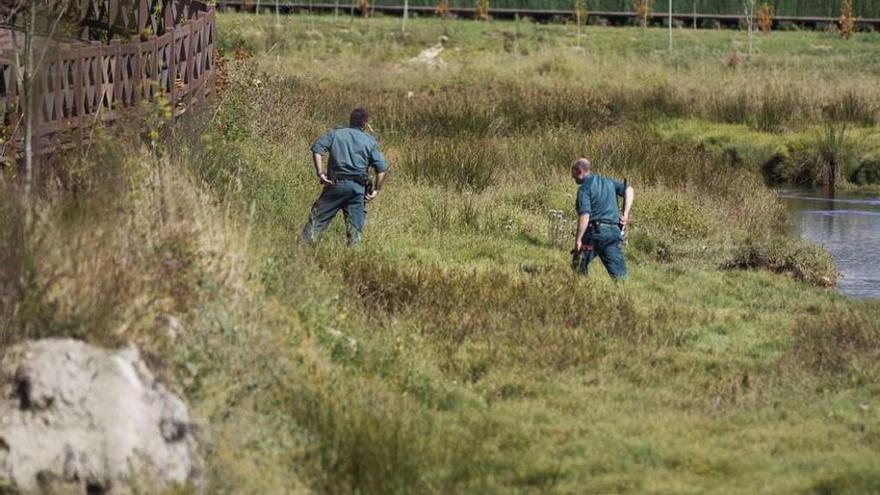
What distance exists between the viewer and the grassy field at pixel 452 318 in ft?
Answer: 31.2

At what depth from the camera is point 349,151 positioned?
16406 mm

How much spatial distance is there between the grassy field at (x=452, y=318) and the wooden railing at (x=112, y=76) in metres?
0.64

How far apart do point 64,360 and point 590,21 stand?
49862 millimetres

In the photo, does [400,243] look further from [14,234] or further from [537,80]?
[537,80]

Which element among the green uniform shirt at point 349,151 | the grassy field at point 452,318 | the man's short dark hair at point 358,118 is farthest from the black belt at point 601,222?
the man's short dark hair at point 358,118

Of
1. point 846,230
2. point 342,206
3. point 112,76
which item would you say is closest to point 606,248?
point 342,206

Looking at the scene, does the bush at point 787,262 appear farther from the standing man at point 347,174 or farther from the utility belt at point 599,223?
the standing man at point 347,174

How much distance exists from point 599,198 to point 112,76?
16.3ft

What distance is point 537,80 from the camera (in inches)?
1460

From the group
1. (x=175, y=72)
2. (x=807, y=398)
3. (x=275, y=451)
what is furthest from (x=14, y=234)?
(x=175, y=72)

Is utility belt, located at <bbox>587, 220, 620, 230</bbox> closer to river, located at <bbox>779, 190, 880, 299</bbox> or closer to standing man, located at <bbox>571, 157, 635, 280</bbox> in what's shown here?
standing man, located at <bbox>571, 157, 635, 280</bbox>

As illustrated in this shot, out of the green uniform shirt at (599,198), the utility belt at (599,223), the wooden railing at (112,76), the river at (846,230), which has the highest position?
the wooden railing at (112,76)

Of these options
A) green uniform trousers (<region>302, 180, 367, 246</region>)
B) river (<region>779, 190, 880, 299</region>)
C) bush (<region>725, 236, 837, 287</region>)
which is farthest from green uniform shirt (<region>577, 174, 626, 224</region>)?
river (<region>779, 190, 880, 299</region>)

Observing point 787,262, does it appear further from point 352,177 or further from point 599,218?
point 352,177
